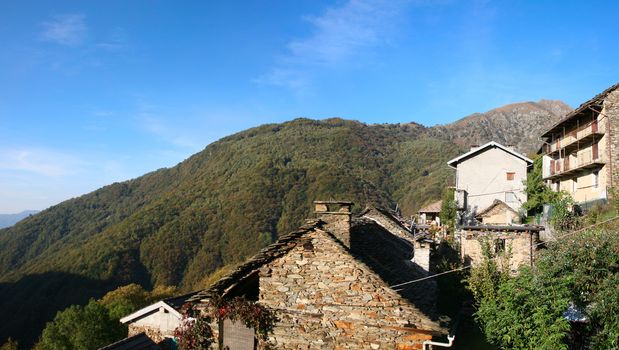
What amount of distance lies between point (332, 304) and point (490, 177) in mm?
28799

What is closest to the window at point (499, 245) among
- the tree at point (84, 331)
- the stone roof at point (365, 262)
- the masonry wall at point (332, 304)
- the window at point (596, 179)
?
the stone roof at point (365, 262)

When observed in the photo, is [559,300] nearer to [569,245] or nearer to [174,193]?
[569,245]

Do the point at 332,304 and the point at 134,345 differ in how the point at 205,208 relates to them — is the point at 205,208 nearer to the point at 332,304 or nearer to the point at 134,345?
the point at 134,345

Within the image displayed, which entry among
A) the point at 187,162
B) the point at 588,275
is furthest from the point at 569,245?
the point at 187,162

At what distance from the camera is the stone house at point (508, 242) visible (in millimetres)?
21172

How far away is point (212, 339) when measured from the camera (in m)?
11.1

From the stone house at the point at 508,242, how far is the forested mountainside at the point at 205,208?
213ft

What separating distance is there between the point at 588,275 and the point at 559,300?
6.85 feet

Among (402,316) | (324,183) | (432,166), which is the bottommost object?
(402,316)

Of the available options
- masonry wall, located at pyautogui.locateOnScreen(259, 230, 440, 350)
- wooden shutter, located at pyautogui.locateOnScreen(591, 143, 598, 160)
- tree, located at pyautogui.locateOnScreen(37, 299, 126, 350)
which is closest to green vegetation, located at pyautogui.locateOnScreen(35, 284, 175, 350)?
tree, located at pyautogui.locateOnScreen(37, 299, 126, 350)

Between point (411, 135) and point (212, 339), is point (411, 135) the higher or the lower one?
the higher one

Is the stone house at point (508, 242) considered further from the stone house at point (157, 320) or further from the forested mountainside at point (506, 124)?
the forested mountainside at point (506, 124)

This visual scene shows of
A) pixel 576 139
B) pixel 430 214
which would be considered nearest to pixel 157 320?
pixel 576 139

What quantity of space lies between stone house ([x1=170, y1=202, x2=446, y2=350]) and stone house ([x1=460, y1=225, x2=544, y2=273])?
38.6 ft
